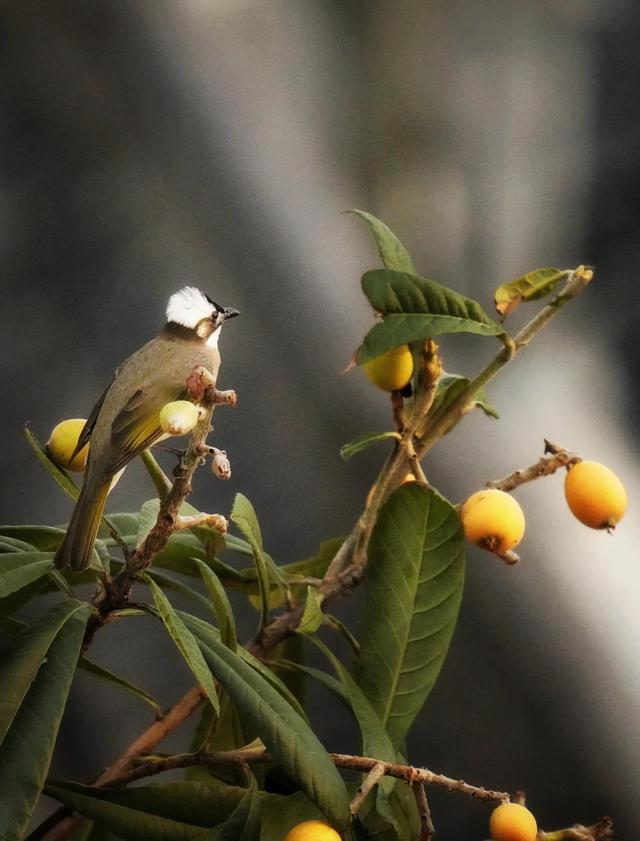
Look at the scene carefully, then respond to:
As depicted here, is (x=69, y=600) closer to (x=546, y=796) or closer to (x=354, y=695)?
(x=354, y=695)

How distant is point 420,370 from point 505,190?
633 millimetres

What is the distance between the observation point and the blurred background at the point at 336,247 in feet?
3.99

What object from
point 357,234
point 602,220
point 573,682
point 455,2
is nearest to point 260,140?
point 357,234

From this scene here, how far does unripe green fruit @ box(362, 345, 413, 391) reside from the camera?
722mm

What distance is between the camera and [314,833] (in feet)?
1.84

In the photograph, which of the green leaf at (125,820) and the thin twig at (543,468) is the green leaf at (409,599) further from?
the green leaf at (125,820)

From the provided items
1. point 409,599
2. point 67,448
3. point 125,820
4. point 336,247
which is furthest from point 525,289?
point 336,247

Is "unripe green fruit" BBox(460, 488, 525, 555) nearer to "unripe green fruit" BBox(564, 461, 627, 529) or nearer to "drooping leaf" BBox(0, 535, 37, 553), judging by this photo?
"unripe green fruit" BBox(564, 461, 627, 529)

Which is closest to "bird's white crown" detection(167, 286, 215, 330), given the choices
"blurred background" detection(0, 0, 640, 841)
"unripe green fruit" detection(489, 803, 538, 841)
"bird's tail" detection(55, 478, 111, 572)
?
"bird's tail" detection(55, 478, 111, 572)

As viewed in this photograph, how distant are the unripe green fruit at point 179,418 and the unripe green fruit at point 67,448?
0.21m

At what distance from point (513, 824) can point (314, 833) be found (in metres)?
0.14

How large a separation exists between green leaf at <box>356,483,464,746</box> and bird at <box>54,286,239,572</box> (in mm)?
178

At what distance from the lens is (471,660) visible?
4.00ft

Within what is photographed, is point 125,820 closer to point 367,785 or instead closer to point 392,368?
point 367,785
